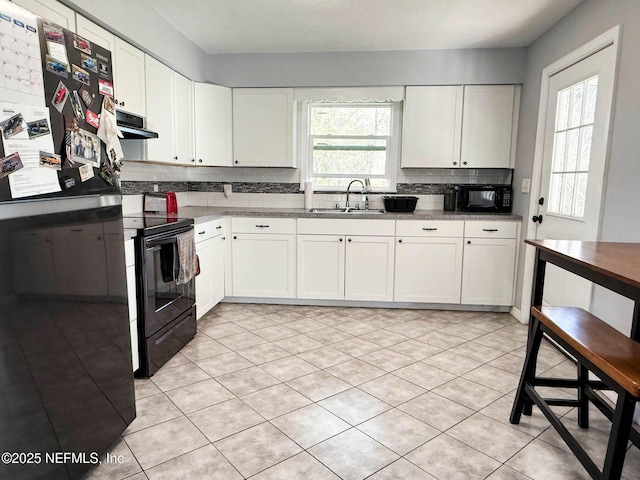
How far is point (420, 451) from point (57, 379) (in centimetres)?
149

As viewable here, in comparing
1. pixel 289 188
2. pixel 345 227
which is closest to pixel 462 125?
pixel 345 227

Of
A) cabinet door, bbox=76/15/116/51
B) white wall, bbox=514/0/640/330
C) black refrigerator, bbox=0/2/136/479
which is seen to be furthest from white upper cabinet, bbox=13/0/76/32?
white wall, bbox=514/0/640/330

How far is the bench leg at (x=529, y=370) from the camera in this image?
1.97 metres

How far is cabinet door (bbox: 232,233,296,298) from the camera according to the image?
3.87 meters

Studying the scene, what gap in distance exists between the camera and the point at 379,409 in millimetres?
2184

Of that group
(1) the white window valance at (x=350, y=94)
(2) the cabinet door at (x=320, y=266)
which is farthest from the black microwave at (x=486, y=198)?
(2) the cabinet door at (x=320, y=266)

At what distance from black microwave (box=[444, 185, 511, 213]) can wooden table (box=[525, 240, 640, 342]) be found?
191cm

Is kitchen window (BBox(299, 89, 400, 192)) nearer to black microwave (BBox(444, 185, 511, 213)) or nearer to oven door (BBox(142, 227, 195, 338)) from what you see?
black microwave (BBox(444, 185, 511, 213))

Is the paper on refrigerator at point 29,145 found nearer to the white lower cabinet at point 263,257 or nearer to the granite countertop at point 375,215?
the granite countertop at point 375,215

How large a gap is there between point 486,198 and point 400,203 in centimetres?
80

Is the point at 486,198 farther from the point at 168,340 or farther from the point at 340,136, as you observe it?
the point at 168,340

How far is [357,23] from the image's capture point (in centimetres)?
326

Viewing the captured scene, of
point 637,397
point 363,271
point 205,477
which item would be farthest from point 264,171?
point 637,397

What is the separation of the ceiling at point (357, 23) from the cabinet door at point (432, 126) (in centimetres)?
42
